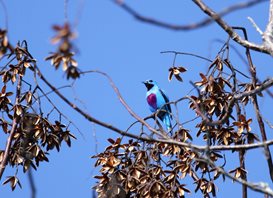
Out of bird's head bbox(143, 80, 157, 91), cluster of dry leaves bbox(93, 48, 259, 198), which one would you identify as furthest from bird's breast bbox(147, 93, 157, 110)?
cluster of dry leaves bbox(93, 48, 259, 198)

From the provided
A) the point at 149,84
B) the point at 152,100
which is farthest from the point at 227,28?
the point at 149,84

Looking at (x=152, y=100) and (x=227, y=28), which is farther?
(x=152, y=100)

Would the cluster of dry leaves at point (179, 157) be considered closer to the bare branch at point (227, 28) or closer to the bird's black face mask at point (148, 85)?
the bare branch at point (227, 28)

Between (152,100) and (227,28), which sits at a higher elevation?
(152,100)

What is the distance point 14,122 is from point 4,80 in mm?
345

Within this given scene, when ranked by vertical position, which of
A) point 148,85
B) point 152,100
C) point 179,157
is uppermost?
point 148,85

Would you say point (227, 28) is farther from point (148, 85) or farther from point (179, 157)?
point (148, 85)

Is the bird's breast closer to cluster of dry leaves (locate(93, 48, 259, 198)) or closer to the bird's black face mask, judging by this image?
the bird's black face mask

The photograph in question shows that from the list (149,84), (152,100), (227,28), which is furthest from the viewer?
(149,84)

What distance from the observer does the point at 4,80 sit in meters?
4.04

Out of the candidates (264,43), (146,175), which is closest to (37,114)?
(146,175)

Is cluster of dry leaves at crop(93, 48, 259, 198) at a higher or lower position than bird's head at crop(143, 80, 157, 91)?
lower

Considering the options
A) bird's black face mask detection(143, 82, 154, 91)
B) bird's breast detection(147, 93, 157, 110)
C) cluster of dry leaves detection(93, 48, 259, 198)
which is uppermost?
bird's black face mask detection(143, 82, 154, 91)

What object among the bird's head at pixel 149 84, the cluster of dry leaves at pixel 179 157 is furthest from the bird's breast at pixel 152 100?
the cluster of dry leaves at pixel 179 157
